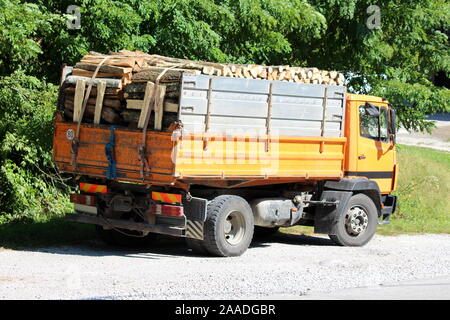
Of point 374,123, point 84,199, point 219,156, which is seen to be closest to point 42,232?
point 84,199

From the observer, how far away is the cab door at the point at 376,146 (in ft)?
48.5

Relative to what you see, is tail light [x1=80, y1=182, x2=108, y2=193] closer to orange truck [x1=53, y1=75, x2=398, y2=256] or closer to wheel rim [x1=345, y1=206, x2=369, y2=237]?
orange truck [x1=53, y1=75, x2=398, y2=256]

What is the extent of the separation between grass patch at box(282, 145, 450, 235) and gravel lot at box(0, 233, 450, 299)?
7.05ft

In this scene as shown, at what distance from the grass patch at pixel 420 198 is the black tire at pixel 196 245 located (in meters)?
3.86

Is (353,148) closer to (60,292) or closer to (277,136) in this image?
(277,136)

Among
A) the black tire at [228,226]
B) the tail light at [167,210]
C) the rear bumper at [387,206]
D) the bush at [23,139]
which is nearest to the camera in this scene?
the tail light at [167,210]

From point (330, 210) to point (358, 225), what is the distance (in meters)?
0.66

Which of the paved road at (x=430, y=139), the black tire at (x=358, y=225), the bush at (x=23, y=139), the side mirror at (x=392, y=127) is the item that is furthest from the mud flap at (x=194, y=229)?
Result: the paved road at (x=430, y=139)

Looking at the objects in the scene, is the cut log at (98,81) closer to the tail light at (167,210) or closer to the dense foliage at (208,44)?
the dense foliage at (208,44)

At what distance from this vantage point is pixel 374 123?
15.0 meters

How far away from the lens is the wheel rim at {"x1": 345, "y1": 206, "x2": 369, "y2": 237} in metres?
14.7

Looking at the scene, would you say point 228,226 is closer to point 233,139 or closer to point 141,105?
point 233,139

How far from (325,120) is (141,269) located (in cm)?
410
